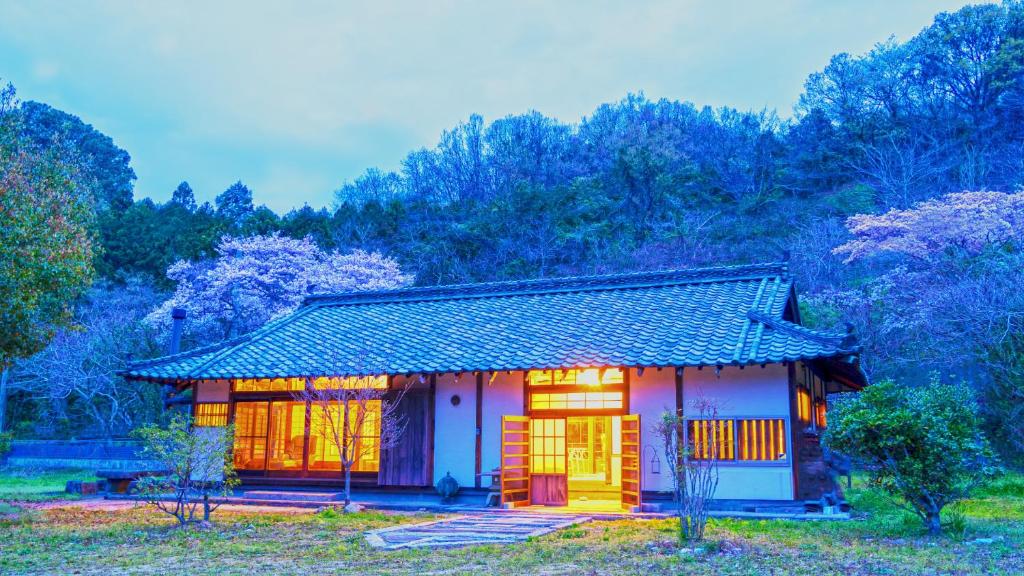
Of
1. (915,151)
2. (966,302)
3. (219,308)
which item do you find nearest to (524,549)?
(966,302)

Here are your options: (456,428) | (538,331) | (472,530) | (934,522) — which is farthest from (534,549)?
(538,331)

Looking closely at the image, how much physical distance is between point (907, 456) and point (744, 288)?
6.36 m

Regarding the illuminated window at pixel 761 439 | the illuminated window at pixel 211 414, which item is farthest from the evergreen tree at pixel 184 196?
the illuminated window at pixel 761 439

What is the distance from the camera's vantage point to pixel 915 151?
3084cm

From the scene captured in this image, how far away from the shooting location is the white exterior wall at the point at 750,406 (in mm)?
11195

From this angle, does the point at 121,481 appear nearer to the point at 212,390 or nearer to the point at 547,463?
the point at 212,390

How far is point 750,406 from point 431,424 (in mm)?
5158

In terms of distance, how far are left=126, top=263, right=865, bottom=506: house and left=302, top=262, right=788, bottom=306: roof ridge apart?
1.7 inches

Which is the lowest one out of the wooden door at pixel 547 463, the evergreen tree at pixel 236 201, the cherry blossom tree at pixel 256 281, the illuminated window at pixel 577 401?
the wooden door at pixel 547 463

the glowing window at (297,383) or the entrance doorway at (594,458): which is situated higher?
the glowing window at (297,383)

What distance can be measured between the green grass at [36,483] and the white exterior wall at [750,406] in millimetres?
11476

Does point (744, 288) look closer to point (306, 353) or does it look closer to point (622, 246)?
point (306, 353)

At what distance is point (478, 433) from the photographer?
42.5 ft

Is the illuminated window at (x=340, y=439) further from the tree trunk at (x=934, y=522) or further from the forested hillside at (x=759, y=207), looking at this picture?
the forested hillside at (x=759, y=207)
